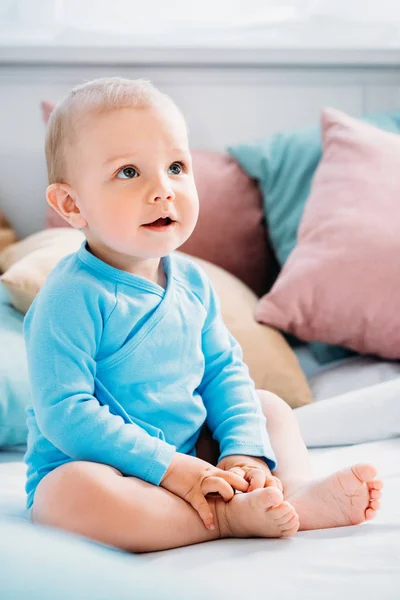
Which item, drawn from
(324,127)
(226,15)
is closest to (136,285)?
(324,127)

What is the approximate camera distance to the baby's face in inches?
38.4

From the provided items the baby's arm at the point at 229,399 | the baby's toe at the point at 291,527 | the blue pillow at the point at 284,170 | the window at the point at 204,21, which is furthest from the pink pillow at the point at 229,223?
the baby's toe at the point at 291,527

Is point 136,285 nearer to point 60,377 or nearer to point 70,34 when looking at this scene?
point 60,377

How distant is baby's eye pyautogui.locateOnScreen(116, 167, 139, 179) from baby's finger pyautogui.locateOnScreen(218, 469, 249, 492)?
14.5 inches

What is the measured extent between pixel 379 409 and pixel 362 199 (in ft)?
1.69

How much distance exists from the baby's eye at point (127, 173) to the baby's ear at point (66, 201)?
7 cm

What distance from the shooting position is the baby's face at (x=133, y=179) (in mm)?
976

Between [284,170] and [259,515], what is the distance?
1.12m

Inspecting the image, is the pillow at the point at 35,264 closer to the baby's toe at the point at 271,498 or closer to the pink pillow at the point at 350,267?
the pink pillow at the point at 350,267

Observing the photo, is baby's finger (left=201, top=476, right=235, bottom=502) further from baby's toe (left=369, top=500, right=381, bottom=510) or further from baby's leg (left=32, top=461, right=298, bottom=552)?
baby's toe (left=369, top=500, right=381, bottom=510)

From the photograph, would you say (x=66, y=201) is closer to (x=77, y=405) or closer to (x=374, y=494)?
(x=77, y=405)

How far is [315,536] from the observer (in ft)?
3.03

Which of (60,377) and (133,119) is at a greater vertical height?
(133,119)

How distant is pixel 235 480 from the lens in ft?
3.13
